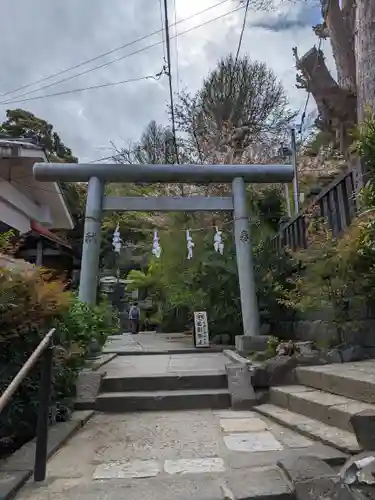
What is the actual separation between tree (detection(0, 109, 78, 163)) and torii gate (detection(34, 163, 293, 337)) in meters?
13.4

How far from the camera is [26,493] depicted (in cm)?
239

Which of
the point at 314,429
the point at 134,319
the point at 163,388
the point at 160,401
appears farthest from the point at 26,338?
the point at 134,319

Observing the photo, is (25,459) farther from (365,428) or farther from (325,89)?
(325,89)

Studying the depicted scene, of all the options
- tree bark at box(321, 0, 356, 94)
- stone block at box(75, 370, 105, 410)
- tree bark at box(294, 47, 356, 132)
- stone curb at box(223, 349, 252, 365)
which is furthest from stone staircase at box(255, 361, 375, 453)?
tree bark at box(321, 0, 356, 94)

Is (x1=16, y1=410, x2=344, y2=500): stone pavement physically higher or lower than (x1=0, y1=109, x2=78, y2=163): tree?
lower

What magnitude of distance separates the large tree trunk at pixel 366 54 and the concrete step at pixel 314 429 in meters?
4.69

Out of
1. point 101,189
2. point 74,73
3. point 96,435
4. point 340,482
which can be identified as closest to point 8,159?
point 101,189

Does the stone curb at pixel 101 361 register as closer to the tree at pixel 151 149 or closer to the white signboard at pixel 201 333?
the white signboard at pixel 201 333

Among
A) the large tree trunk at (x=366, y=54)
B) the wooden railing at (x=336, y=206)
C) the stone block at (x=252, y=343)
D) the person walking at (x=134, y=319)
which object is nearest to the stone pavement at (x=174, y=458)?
the stone block at (x=252, y=343)

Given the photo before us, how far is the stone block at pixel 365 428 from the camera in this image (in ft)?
8.29

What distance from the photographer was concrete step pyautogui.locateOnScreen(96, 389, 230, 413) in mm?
4406

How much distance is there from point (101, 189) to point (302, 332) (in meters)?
4.21

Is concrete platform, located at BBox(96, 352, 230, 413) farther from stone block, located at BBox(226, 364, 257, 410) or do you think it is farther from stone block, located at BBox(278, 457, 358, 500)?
stone block, located at BBox(278, 457, 358, 500)

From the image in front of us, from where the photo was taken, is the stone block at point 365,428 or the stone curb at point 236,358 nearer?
the stone block at point 365,428
